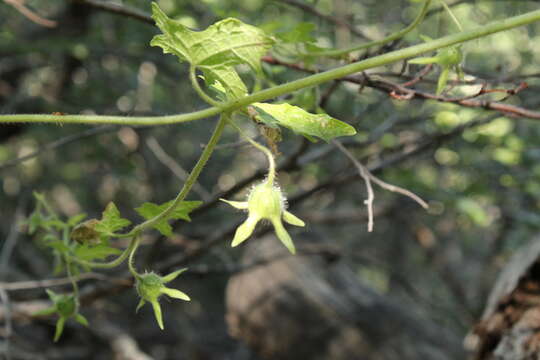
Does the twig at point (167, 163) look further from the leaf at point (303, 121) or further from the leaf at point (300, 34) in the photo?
the leaf at point (303, 121)

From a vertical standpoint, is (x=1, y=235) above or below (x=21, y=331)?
above

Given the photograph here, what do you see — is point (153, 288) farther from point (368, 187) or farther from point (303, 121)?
point (368, 187)

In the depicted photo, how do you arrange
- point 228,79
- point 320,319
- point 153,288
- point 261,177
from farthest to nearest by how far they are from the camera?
point 320,319
point 261,177
point 153,288
point 228,79

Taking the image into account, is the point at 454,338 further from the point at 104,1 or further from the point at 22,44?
the point at 22,44

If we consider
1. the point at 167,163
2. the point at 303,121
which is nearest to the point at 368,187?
the point at 303,121

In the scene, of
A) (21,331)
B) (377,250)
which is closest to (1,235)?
(21,331)

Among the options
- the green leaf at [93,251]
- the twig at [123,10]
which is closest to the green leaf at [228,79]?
the green leaf at [93,251]
